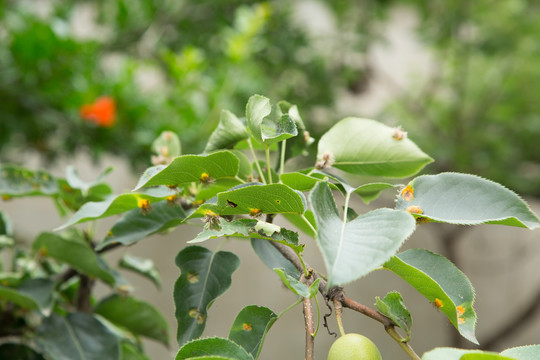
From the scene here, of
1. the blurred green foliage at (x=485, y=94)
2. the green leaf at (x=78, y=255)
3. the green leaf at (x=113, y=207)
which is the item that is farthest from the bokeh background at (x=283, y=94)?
the green leaf at (x=113, y=207)

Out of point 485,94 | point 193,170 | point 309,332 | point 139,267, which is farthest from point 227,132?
point 485,94

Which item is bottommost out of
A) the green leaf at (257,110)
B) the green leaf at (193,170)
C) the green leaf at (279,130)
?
the green leaf at (193,170)

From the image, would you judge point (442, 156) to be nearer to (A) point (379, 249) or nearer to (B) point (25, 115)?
(B) point (25, 115)

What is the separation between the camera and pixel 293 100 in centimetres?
162

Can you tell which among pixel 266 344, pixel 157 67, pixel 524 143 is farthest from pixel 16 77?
pixel 524 143

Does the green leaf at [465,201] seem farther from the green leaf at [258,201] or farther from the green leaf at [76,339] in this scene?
the green leaf at [76,339]

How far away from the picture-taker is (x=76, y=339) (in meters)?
0.48

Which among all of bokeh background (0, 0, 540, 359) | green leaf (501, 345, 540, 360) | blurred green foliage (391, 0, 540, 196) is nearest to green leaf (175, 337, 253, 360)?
green leaf (501, 345, 540, 360)

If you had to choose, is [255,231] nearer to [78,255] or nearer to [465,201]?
[465,201]

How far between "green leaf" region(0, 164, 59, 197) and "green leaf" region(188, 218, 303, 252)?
0.87 ft

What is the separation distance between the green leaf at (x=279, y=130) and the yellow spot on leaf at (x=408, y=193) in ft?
0.25

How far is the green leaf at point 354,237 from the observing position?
20 cm

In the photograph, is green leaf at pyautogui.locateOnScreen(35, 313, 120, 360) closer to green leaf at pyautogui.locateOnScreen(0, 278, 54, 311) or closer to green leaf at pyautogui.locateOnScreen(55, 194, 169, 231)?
green leaf at pyautogui.locateOnScreen(0, 278, 54, 311)

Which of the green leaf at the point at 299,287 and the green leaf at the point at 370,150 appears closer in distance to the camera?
the green leaf at the point at 299,287
